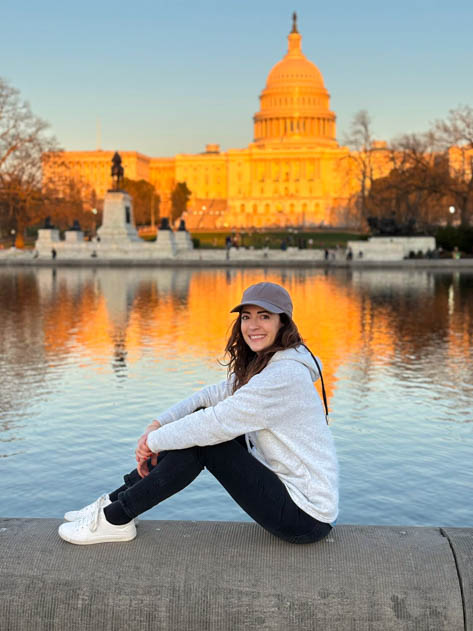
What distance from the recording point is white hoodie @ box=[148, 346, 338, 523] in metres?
4.03

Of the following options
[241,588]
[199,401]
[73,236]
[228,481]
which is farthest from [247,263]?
[241,588]

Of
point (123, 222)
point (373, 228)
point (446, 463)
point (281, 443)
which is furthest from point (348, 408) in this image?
point (123, 222)

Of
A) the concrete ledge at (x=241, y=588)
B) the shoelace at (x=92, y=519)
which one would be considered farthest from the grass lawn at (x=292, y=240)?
the concrete ledge at (x=241, y=588)

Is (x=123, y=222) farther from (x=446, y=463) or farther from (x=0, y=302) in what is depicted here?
(x=446, y=463)

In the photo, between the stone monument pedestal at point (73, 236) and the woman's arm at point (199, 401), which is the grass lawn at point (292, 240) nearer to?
the stone monument pedestal at point (73, 236)

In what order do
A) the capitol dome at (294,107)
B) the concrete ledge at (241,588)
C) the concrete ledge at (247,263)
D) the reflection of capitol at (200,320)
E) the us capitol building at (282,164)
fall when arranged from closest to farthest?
the concrete ledge at (241,588) → the reflection of capitol at (200,320) → the concrete ledge at (247,263) → the us capitol building at (282,164) → the capitol dome at (294,107)

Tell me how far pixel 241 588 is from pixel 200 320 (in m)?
15.3

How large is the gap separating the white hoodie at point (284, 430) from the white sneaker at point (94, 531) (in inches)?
15.8

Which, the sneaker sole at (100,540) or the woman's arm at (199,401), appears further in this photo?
the woman's arm at (199,401)


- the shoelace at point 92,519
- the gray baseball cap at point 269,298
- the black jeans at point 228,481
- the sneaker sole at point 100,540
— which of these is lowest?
the sneaker sole at point 100,540

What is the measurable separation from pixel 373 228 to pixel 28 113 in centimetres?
2675

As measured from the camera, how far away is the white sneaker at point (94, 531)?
399 centimetres

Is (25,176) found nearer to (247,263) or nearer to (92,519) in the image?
(247,263)

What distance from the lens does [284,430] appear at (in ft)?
13.4
